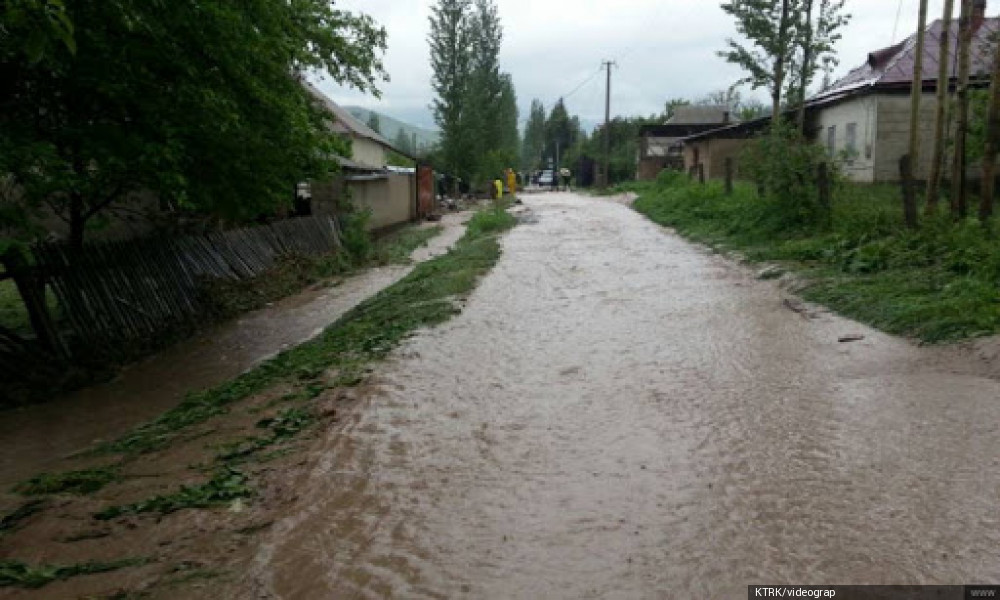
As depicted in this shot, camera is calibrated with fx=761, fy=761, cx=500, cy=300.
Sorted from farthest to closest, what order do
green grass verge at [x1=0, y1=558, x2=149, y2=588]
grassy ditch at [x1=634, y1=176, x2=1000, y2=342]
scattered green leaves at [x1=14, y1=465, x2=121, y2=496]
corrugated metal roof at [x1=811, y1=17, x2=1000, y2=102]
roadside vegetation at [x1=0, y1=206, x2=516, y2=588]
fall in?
corrugated metal roof at [x1=811, y1=17, x2=1000, y2=102]
grassy ditch at [x1=634, y1=176, x2=1000, y2=342]
scattered green leaves at [x1=14, y1=465, x2=121, y2=496]
roadside vegetation at [x1=0, y1=206, x2=516, y2=588]
green grass verge at [x1=0, y1=558, x2=149, y2=588]

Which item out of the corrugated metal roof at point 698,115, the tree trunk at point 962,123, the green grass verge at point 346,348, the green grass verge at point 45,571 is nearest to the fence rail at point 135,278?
the green grass verge at point 346,348

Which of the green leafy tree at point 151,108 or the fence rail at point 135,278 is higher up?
the green leafy tree at point 151,108

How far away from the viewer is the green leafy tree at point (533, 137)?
13050 cm

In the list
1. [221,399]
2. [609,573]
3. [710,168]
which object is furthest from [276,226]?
[710,168]

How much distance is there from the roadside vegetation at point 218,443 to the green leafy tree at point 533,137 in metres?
118

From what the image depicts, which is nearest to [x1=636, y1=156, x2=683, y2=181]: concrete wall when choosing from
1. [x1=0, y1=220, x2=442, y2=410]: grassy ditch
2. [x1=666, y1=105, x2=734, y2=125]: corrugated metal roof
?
[x1=666, y1=105, x2=734, y2=125]: corrugated metal roof

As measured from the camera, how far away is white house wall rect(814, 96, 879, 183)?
2403cm

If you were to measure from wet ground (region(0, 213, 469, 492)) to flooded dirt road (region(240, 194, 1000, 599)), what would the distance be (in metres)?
2.72

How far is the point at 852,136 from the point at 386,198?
16228 mm

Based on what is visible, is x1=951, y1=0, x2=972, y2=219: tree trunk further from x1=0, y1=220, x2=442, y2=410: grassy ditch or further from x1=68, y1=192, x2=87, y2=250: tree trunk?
x1=68, y1=192, x2=87, y2=250: tree trunk

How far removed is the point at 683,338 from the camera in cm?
847

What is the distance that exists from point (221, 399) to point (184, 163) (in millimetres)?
3208

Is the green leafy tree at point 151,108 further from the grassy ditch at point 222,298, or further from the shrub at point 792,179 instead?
the shrub at point 792,179

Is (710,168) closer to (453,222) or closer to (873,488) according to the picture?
(453,222)
